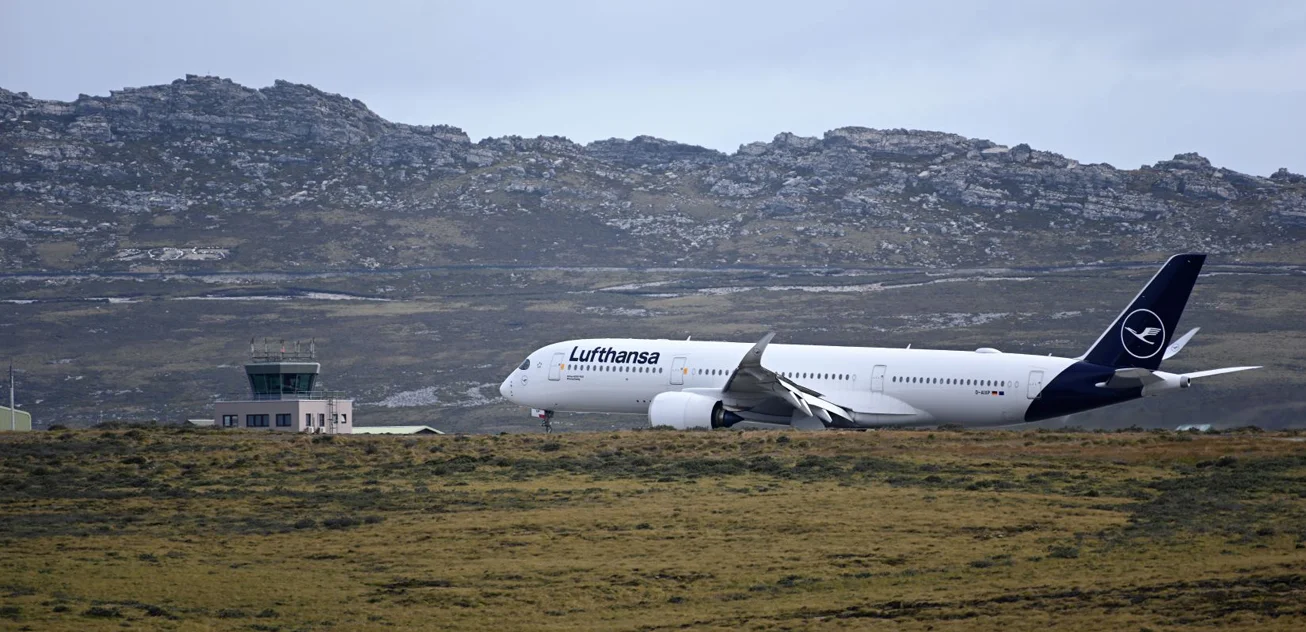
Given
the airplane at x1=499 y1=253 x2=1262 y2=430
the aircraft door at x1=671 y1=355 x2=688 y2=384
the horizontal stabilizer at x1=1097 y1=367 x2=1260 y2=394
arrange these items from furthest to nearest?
the aircraft door at x1=671 y1=355 x2=688 y2=384 < the airplane at x1=499 y1=253 x2=1262 y2=430 < the horizontal stabilizer at x1=1097 y1=367 x2=1260 y2=394

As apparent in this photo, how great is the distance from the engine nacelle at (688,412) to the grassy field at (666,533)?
11.4 ft

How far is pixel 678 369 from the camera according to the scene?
61.9 m

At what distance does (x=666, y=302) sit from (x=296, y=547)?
15862 cm

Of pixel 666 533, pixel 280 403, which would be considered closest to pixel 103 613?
pixel 666 533

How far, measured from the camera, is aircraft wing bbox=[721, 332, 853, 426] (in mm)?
56688

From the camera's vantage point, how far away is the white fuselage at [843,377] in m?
57.2

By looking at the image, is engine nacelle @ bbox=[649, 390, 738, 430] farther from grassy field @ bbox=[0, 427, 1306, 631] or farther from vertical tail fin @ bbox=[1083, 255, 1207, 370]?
vertical tail fin @ bbox=[1083, 255, 1207, 370]

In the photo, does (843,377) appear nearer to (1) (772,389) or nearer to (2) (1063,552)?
(1) (772,389)

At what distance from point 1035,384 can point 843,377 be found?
7031 millimetres

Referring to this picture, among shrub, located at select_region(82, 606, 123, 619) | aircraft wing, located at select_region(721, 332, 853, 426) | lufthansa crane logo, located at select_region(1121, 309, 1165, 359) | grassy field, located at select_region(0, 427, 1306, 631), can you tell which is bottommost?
shrub, located at select_region(82, 606, 123, 619)

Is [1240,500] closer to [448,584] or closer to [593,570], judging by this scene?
[593,570]

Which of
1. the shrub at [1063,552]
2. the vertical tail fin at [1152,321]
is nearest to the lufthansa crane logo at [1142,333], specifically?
the vertical tail fin at [1152,321]

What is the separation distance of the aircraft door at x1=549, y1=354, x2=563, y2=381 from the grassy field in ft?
32.5

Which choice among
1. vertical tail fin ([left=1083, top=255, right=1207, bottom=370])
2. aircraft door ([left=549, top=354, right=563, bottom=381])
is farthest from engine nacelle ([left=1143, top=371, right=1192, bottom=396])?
aircraft door ([left=549, top=354, right=563, bottom=381])
